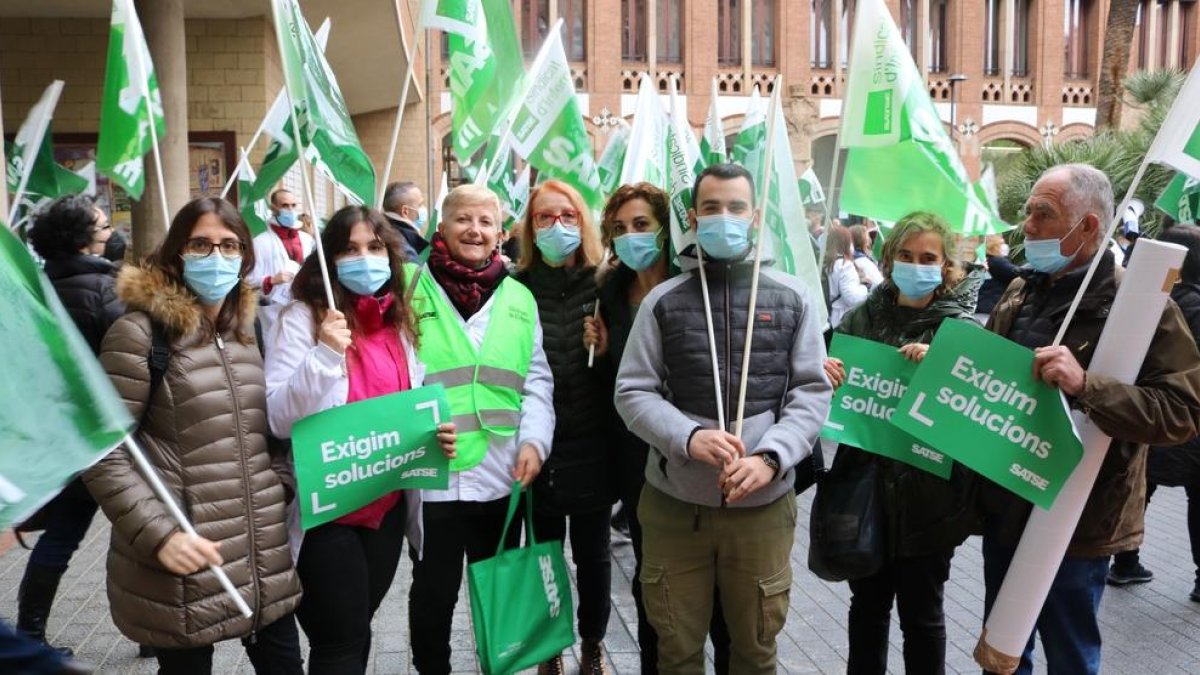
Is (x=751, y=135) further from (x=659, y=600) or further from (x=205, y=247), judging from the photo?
(x=205, y=247)

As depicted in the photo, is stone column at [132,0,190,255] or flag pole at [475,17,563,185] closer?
flag pole at [475,17,563,185]

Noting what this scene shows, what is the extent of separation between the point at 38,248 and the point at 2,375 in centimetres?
372

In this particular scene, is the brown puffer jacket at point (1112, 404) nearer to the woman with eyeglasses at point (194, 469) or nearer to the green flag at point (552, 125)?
the woman with eyeglasses at point (194, 469)

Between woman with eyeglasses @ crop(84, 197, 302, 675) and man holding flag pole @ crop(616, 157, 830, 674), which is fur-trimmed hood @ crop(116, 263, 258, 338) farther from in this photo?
man holding flag pole @ crop(616, 157, 830, 674)

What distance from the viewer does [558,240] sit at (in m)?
4.11

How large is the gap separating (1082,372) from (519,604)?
205cm

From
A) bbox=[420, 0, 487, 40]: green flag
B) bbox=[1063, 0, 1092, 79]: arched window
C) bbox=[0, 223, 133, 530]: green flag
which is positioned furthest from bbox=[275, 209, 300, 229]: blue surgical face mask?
bbox=[1063, 0, 1092, 79]: arched window

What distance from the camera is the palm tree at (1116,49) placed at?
2119 centimetres

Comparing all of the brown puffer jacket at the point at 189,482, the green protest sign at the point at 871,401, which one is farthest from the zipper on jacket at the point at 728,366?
the brown puffer jacket at the point at 189,482

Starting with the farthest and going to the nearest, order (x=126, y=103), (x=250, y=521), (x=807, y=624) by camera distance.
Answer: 1. (x=126, y=103)
2. (x=807, y=624)
3. (x=250, y=521)

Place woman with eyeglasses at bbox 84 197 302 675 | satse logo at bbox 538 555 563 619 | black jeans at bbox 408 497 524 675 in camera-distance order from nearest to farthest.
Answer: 1. woman with eyeglasses at bbox 84 197 302 675
2. black jeans at bbox 408 497 524 675
3. satse logo at bbox 538 555 563 619

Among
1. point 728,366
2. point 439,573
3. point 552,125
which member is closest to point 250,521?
point 439,573

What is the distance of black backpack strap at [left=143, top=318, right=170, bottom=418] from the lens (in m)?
2.88

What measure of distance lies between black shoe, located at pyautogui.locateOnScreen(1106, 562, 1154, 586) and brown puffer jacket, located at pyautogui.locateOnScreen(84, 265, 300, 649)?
4.61 m
